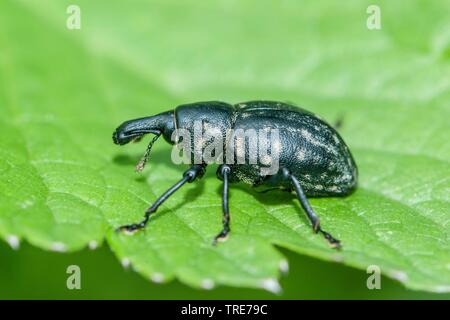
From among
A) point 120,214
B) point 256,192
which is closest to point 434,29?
point 256,192

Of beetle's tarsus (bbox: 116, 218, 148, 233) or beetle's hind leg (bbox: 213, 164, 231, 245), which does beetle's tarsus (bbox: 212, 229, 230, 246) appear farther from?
beetle's tarsus (bbox: 116, 218, 148, 233)

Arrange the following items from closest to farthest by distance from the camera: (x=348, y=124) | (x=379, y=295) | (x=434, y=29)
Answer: (x=379, y=295), (x=348, y=124), (x=434, y=29)

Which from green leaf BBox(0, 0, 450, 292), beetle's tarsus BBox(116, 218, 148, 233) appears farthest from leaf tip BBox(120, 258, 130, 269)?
beetle's tarsus BBox(116, 218, 148, 233)

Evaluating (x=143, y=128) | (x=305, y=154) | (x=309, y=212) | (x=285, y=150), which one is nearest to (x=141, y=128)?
(x=143, y=128)

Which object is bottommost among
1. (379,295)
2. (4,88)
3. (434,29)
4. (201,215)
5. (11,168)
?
(379,295)

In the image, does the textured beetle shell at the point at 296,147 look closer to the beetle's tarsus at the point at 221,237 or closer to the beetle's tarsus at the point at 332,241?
the beetle's tarsus at the point at 332,241

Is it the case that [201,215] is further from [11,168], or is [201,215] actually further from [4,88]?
[4,88]
